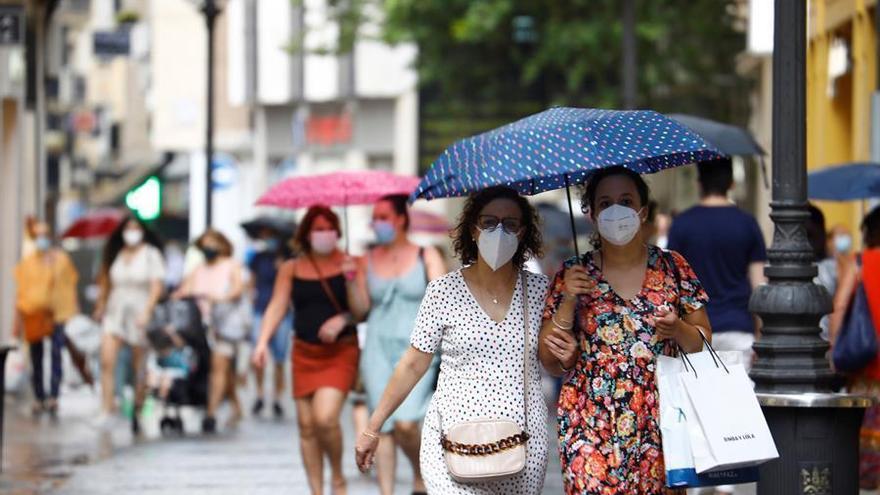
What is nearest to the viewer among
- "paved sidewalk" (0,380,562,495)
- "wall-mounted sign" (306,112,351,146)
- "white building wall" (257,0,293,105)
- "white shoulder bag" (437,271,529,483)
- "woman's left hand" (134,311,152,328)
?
"white shoulder bag" (437,271,529,483)

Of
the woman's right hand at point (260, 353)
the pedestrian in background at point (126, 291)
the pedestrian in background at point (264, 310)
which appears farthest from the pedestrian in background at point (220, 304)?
the woman's right hand at point (260, 353)

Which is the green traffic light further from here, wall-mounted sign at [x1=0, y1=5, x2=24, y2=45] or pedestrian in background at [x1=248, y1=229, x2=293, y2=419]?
wall-mounted sign at [x1=0, y1=5, x2=24, y2=45]

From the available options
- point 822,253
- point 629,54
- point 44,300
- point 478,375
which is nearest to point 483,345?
point 478,375

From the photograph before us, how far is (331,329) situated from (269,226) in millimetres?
12427

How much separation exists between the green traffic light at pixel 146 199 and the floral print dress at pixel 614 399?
1391 cm

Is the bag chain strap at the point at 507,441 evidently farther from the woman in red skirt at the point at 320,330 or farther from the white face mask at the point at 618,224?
the woman in red skirt at the point at 320,330

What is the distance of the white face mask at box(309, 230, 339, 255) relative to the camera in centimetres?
1223

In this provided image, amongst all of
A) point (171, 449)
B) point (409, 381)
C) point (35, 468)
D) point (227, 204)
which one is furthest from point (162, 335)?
point (227, 204)

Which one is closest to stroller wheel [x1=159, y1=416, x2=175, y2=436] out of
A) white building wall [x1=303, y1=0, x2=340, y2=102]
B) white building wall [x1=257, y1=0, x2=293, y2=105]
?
white building wall [x1=303, y1=0, x2=340, y2=102]

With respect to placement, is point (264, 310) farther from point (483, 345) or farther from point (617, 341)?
point (617, 341)

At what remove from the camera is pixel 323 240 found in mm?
12234

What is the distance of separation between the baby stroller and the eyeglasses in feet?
38.0

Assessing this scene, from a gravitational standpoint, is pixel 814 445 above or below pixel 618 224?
below

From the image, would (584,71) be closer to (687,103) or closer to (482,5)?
(482,5)
